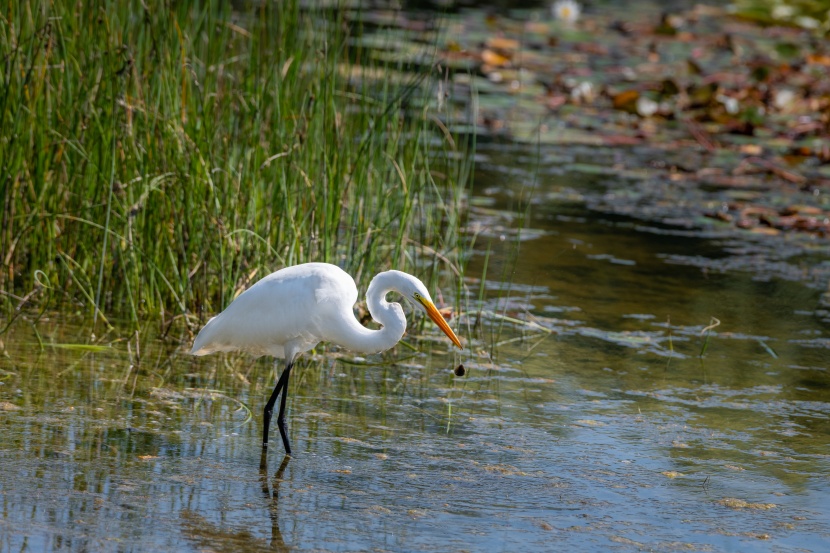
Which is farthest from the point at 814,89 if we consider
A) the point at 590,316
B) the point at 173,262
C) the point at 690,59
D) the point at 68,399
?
the point at 68,399

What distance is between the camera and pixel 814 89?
33.1 ft

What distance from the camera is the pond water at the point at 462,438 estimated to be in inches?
124

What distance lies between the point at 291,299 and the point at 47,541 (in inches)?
46.5

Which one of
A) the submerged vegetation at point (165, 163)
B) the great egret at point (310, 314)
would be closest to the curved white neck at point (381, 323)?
the great egret at point (310, 314)

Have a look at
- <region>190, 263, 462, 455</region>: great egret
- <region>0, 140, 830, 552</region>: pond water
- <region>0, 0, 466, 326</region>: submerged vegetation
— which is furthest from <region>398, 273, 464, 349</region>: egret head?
<region>0, 0, 466, 326</region>: submerged vegetation

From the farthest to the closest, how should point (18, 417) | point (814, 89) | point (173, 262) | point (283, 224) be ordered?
point (814, 89), point (283, 224), point (173, 262), point (18, 417)

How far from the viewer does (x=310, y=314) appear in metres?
3.75

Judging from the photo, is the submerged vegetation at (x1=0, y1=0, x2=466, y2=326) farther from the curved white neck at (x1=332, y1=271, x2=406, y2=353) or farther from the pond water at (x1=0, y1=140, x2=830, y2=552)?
the curved white neck at (x1=332, y1=271, x2=406, y2=353)

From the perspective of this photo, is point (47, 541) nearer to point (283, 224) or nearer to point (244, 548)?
point (244, 548)

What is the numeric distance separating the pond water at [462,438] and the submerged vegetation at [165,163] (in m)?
0.28

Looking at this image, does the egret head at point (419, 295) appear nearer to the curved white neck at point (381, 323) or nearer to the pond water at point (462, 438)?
the curved white neck at point (381, 323)

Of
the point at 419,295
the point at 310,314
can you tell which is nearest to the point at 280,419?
the point at 310,314

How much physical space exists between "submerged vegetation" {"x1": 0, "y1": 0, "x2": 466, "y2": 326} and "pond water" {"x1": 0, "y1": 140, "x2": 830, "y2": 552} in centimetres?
28

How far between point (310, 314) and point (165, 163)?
107 cm
